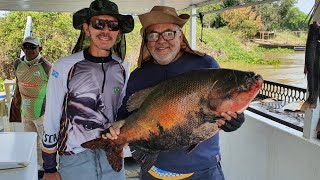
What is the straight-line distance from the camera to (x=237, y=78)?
1465 millimetres

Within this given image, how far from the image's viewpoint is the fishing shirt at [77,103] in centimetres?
203

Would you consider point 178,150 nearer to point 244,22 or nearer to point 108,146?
point 108,146

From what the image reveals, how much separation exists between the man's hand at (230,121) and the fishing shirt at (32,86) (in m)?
3.53

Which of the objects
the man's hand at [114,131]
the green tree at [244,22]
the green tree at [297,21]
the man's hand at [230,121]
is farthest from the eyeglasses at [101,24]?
the green tree at [244,22]

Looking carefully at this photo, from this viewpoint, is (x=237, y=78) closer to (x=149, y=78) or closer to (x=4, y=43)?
(x=149, y=78)

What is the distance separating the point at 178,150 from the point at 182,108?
1.28 feet

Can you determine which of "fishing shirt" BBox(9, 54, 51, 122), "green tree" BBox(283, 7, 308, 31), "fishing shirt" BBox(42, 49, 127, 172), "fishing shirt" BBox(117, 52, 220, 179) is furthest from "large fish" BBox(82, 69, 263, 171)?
"green tree" BBox(283, 7, 308, 31)

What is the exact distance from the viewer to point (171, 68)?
1.95 metres

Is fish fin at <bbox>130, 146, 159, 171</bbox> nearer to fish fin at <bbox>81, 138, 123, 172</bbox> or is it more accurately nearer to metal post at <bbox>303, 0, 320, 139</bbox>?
fish fin at <bbox>81, 138, 123, 172</bbox>

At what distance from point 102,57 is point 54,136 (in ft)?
1.79

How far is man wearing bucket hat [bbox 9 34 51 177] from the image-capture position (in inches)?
182

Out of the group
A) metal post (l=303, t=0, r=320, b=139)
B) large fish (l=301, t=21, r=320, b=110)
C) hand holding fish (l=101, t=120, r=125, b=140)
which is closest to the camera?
large fish (l=301, t=21, r=320, b=110)

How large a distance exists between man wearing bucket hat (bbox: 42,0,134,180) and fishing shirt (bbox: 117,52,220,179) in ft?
0.50

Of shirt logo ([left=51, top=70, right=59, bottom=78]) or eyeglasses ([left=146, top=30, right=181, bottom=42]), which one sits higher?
eyeglasses ([left=146, top=30, right=181, bottom=42])
